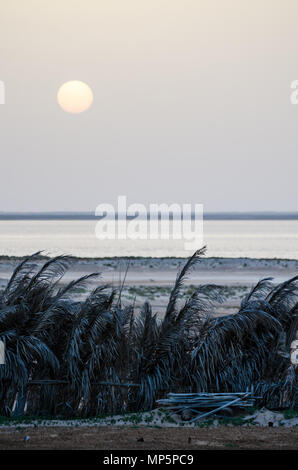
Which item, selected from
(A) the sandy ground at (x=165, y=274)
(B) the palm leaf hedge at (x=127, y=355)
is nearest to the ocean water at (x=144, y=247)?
(A) the sandy ground at (x=165, y=274)

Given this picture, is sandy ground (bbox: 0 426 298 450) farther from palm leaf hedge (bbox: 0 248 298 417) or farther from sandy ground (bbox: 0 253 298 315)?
sandy ground (bbox: 0 253 298 315)

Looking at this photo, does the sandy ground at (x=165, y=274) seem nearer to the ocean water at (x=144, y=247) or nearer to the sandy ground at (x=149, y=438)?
the ocean water at (x=144, y=247)

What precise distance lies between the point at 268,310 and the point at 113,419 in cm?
382

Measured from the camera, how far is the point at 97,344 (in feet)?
45.6

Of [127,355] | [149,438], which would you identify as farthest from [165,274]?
[149,438]

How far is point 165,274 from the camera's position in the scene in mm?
47312

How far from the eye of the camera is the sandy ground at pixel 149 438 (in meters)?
10.1

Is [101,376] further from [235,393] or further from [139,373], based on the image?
[235,393]

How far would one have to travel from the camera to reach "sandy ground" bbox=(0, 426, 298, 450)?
10.1 meters

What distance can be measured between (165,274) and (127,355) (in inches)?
1313

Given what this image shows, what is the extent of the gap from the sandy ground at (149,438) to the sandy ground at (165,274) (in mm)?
17732

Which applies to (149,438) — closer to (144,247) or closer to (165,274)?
(165,274)

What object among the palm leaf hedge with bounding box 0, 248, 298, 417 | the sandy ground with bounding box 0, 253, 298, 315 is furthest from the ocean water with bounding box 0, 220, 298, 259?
the palm leaf hedge with bounding box 0, 248, 298, 417
